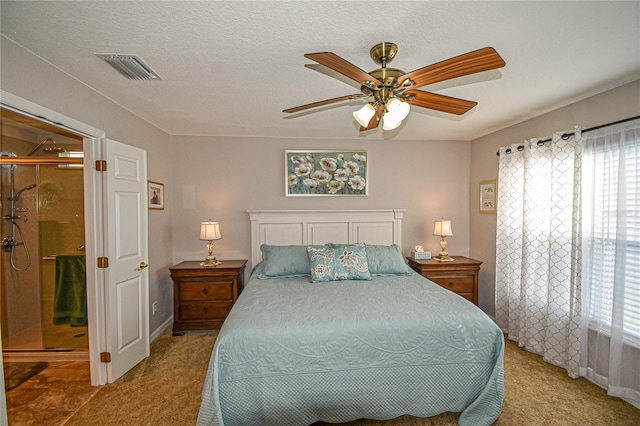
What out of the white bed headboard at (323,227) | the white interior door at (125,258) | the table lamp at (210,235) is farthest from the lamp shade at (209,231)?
the white interior door at (125,258)

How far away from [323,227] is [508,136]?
2.49m

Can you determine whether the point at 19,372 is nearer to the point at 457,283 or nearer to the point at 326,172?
the point at 326,172

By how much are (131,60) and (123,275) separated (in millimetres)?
1744

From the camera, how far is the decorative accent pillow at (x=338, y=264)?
→ 289 cm

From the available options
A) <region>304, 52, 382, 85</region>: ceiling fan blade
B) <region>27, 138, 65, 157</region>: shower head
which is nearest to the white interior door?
<region>27, 138, 65, 157</region>: shower head

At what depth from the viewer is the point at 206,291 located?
3340 millimetres

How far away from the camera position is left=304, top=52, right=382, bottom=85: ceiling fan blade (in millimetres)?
1264

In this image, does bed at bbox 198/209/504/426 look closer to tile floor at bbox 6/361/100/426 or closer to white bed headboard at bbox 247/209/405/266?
tile floor at bbox 6/361/100/426

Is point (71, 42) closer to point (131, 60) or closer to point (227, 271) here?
point (131, 60)

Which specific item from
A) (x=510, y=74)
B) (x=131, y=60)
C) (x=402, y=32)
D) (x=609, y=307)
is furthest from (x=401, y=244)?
(x=131, y=60)

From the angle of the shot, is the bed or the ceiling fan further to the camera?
the bed

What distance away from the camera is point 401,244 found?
401 centimetres

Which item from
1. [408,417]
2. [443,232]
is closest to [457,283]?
[443,232]

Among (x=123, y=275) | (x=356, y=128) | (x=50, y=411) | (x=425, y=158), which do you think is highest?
(x=356, y=128)
